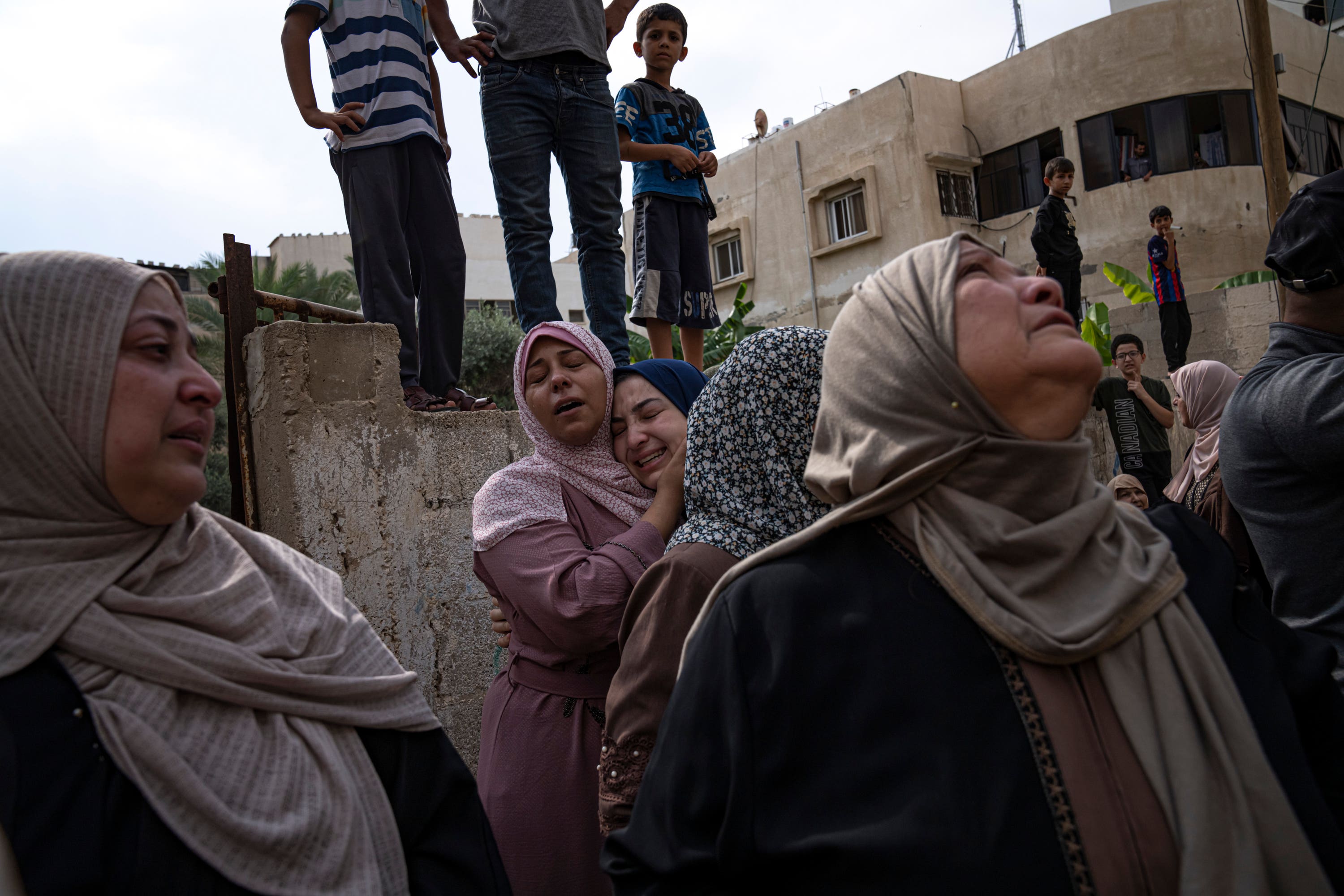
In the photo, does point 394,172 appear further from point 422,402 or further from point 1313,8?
point 1313,8

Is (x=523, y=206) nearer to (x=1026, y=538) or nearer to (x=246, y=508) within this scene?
(x=246, y=508)

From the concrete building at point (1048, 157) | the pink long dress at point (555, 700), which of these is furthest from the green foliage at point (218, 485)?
the pink long dress at point (555, 700)

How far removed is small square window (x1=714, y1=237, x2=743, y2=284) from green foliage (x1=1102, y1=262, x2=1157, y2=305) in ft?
31.7

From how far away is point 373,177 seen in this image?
367cm

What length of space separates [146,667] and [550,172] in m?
3.21

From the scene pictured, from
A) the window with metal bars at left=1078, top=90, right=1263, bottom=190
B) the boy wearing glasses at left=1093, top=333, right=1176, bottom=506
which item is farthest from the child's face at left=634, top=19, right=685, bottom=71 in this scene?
the window with metal bars at left=1078, top=90, right=1263, bottom=190

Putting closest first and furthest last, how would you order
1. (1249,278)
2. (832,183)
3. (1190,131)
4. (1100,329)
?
(1100,329) → (1249,278) → (1190,131) → (832,183)

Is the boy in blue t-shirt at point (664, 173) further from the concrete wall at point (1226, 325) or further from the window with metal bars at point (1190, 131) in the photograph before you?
the window with metal bars at point (1190, 131)

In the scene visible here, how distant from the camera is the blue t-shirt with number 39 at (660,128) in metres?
4.62

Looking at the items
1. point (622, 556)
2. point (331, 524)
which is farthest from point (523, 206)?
point (622, 556)

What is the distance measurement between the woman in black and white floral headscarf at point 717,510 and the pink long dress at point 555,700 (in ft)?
0.78

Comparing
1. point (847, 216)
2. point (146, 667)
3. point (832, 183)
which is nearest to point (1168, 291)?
point (847, 216)

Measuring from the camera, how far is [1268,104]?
669 centimetres

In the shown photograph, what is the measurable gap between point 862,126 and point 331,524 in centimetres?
1777
